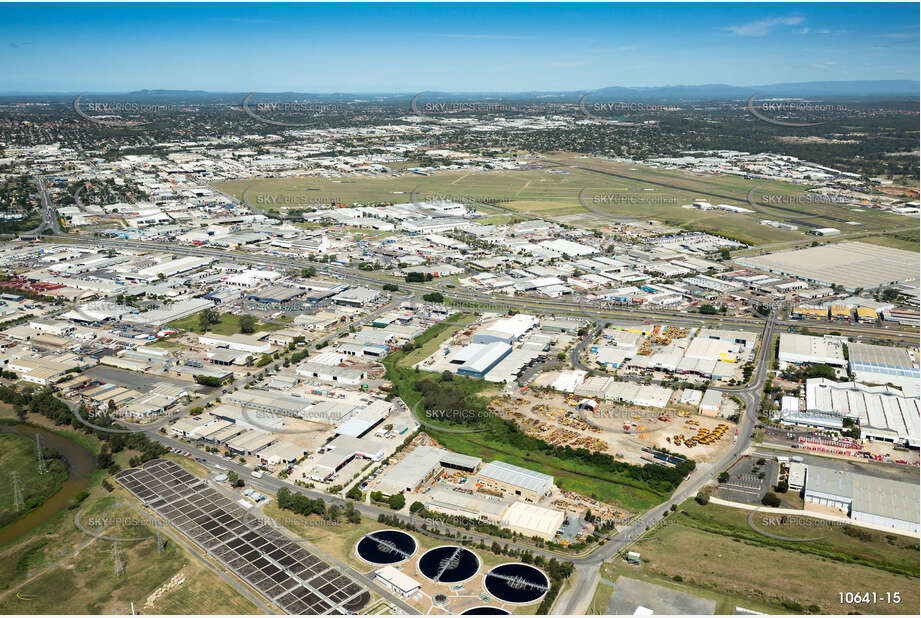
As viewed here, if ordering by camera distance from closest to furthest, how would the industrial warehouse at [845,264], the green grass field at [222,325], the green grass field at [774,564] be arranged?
1. the green grass field at [774,564]
2. the green grass field at [222,325]
3. the industrial warehouse at [845,264]

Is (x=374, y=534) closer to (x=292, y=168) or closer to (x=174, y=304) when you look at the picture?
(x=174, y=304)

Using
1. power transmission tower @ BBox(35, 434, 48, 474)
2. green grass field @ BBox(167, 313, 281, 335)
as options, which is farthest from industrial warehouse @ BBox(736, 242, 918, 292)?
power transmission tower @ BBox(35, 434, 48, 474)

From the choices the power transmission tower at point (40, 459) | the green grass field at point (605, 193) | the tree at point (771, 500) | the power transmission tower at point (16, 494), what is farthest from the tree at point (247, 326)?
the green grass field at point (605, 193)

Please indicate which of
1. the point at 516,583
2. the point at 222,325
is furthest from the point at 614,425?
the point at 222,325

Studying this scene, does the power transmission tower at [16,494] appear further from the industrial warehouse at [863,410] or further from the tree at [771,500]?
the industrial warehouse at [863,410]

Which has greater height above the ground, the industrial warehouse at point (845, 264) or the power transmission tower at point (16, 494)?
the industrial warehouse at point (845, 264)

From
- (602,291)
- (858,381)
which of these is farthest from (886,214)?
(858,381)
